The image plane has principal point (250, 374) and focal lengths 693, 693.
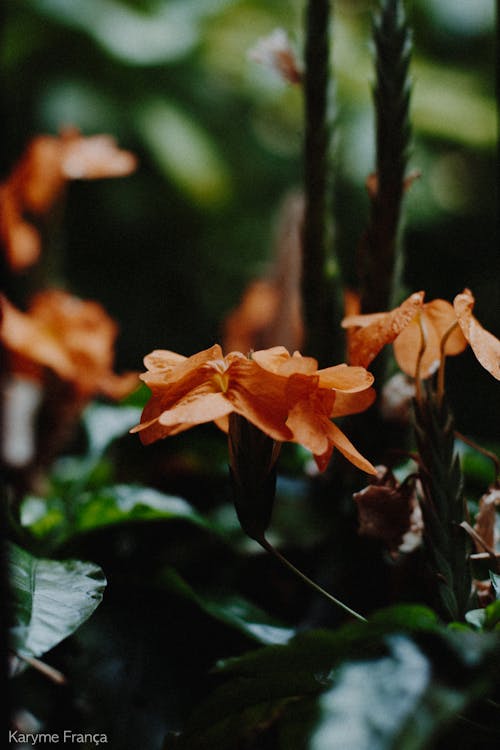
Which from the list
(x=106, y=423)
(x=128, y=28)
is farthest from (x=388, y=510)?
(x=128, y=28)

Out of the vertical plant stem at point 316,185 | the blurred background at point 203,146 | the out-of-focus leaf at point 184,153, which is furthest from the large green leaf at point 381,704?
the out-of-focus leaf at point 184,153

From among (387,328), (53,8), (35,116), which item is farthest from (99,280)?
(387,328)

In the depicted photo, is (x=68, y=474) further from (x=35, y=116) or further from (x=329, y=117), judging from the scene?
(x=35, y=116)

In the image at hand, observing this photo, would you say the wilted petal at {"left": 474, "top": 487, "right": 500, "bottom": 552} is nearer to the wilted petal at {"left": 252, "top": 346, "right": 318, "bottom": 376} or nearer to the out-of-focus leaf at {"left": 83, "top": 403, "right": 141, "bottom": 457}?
the wilted petal at {"left": 252, "top": 346, "right": 318, "bottom": 376}

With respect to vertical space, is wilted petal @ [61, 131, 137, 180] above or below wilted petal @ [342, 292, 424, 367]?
above

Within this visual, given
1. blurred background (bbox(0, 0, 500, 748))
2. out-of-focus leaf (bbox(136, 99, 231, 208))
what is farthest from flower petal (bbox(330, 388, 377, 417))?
out-of-focus leaf (bbox(136, 99, 231, 208))

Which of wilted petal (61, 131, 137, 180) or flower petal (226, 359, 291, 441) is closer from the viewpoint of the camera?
flower petal (226, 359, 291, 441)
